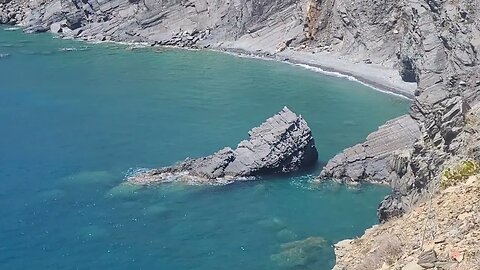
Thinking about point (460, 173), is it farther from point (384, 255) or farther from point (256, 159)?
point (256, 159)

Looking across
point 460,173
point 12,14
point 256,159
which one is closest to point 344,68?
point 256,159

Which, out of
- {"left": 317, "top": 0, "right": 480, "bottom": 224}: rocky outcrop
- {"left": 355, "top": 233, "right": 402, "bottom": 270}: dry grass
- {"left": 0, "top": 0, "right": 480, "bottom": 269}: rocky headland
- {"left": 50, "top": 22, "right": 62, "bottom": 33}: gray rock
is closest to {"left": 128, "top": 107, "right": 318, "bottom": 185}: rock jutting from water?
{"left": 0, "top": 0, "right": 480, "bottom": 269}: rocky headland

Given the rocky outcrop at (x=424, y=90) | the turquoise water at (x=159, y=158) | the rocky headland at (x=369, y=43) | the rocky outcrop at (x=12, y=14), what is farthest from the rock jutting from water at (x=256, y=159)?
the rocky outcrop at (x=12, y=14)

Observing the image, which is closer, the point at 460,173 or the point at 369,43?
the point at 460,173

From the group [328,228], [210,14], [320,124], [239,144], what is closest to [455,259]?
[328,228]

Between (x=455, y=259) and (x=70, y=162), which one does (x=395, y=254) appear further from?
(x=70, y=162)

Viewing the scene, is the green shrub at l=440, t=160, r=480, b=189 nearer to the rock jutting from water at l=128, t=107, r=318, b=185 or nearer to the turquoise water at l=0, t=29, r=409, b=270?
the turquoise water at l=0, t=29, r=409, b=270
